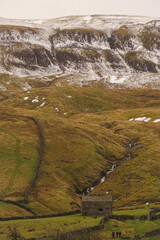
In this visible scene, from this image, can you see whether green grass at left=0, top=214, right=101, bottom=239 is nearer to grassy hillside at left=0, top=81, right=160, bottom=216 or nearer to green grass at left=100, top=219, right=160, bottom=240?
green grass at left=100, top=219, right=160, bottom=240

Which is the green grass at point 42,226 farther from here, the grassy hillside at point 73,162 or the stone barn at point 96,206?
the grassy hillside at point 73,162

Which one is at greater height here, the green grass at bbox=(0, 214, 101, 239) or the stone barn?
the green grass at bbox=(0, 214, 101, 239)

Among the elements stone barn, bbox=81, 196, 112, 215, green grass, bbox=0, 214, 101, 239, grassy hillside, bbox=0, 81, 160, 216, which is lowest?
grassy hillside, bbox=0, 81, 160, 216

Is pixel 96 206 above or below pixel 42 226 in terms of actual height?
below

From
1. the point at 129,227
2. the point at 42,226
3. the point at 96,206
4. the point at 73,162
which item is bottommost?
the point at 73,162

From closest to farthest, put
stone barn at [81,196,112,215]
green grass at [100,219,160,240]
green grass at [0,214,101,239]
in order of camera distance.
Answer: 1. green grass at [100,219,160,240]
2. green grass at [0,214,101,239]
3. stone barn at [81,196,112,215]

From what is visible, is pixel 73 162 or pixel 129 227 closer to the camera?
pixel 129 227

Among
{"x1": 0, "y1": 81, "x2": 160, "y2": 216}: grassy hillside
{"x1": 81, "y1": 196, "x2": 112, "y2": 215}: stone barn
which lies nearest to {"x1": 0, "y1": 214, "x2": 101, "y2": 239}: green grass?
{"x1": 81, "y1": 196, "x2": 112, "y2": 215}: stone barn

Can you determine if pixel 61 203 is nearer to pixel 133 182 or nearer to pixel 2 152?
pixel 133 182

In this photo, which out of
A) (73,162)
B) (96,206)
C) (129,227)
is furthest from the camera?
(73,162)

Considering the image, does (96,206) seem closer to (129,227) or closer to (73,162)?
(129,227)

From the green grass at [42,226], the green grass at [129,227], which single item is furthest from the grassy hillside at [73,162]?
the green grass at [129,227]

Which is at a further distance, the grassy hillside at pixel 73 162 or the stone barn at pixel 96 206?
the grassy hillside at pixel 73 162

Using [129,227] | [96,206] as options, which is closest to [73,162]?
[96,206]
